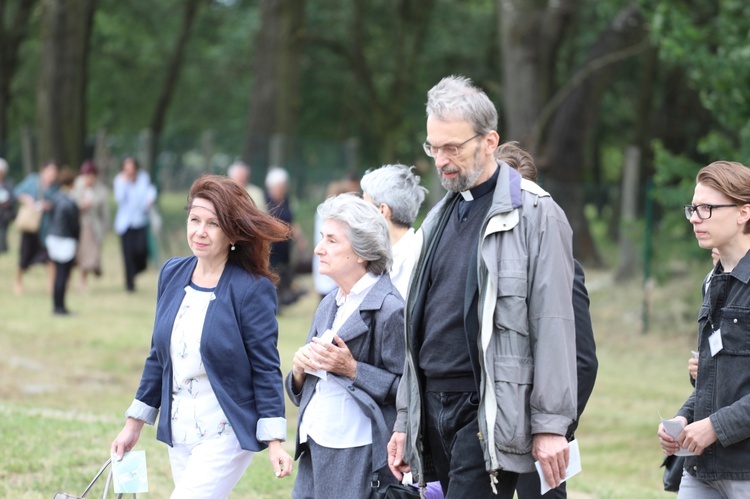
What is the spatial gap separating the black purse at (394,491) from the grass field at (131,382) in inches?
100

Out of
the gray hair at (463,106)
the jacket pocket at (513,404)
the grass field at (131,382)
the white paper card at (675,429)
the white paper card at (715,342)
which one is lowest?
the grass field at (131,382)

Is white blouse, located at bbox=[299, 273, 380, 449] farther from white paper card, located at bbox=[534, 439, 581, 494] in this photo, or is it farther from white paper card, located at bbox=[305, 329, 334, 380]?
white paper card, located at bbox=[534, 439, 581, 494]

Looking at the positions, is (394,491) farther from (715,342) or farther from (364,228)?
(715,342)

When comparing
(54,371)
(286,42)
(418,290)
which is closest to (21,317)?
(54,371)

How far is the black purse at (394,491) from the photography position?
442cm

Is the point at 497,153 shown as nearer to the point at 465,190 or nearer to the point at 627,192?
the point at 465,190

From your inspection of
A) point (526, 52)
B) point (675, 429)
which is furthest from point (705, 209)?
point (526, 52)

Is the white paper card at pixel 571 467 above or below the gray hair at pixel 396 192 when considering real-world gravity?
below

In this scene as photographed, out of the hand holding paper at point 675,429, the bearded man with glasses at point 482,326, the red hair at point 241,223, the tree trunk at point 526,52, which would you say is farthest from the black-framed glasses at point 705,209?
the tree trunk at point 526,52

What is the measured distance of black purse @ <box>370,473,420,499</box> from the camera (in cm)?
442

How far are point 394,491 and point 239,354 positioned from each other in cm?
82

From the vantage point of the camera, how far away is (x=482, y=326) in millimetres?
3824

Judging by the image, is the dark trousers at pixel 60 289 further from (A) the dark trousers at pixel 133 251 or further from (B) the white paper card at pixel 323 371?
(B) the white paper card at pixel 323 371

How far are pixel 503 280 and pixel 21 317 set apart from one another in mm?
12604
